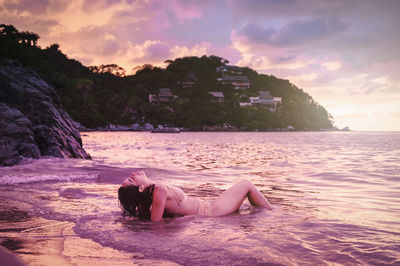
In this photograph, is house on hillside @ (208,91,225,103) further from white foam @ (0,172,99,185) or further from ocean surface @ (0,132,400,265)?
ocean surface @ (0,132,400,265)

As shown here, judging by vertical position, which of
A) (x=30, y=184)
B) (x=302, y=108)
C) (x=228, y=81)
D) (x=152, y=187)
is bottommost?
(x=30, y=184)

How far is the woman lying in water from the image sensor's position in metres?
4.15

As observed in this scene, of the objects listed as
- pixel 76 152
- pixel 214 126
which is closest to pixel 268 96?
pixel 214 126

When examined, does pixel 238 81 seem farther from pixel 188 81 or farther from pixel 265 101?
pixel 188 81

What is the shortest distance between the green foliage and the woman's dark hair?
2606 inches

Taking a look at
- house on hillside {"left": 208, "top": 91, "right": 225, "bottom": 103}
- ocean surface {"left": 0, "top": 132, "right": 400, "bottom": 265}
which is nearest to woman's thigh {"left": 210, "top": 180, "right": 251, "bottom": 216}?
ocean surface {"left": 0, "top": 132, "right": 400, "bottom": 265}

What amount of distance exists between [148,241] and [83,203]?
2.39m

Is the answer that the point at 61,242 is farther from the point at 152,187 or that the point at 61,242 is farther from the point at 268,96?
the point at 268,96

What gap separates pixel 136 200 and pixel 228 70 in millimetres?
131712

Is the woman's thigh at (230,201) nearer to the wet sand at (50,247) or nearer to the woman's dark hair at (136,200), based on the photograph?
the woman's dark hair at (136,200)

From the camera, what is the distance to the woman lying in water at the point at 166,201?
13.6 ft

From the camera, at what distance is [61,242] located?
3061 mm

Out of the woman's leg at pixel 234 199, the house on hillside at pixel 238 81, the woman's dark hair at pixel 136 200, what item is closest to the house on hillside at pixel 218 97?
the house on hillside at pixel 238 81

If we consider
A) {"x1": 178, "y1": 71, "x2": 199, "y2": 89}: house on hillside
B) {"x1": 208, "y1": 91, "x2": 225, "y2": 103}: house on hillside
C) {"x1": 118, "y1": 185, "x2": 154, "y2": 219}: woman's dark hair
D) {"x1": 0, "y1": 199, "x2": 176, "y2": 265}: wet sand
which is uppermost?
{"x1": 178, "y1": 71, "x2": 199, "y2": 89}: house on hillside
